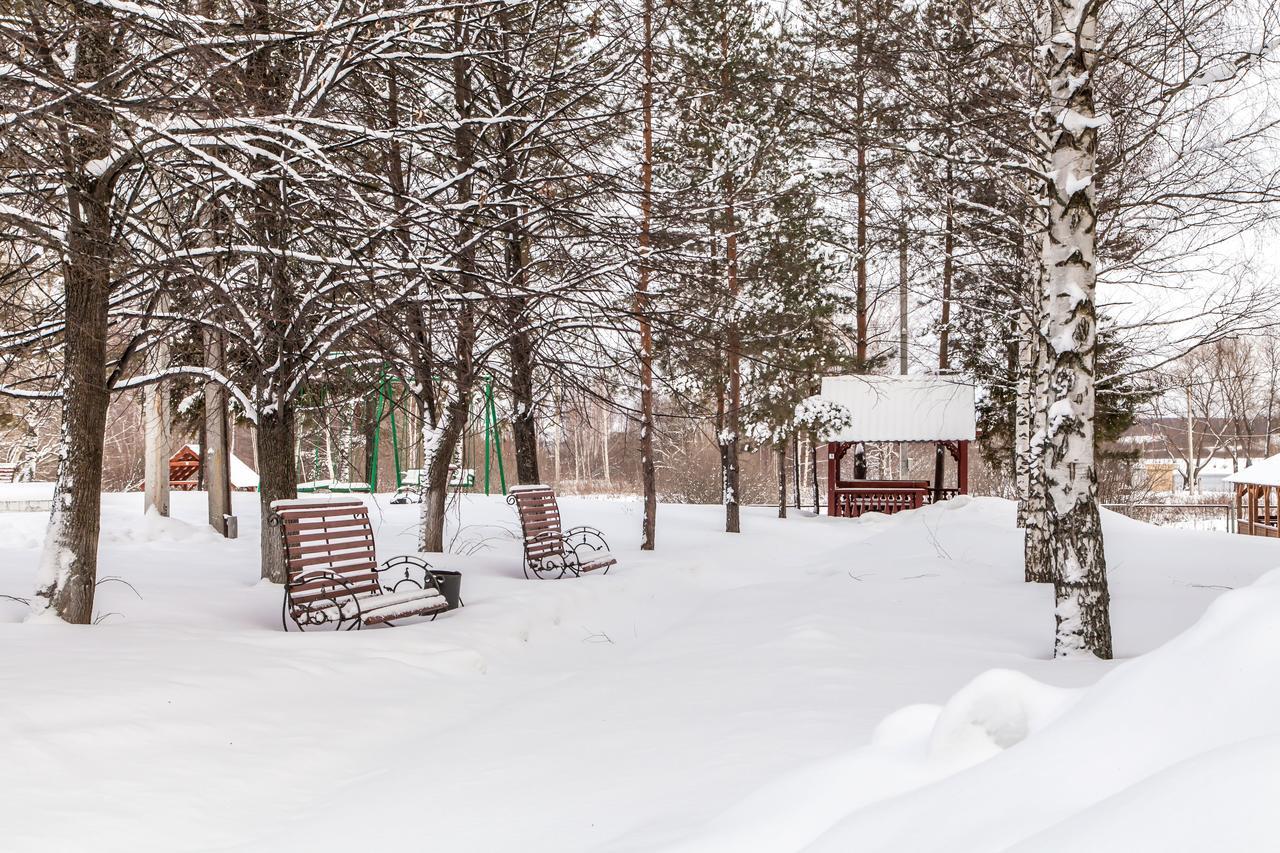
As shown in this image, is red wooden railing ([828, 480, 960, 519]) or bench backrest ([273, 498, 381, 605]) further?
red wooden railing ([828, 480, 960, 519])

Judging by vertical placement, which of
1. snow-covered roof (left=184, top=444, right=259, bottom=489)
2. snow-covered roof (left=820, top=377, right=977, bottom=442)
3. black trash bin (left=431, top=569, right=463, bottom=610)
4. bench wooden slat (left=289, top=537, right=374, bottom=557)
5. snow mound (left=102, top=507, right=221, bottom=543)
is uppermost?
snow-covered roof (left=820, top=377, right=977, bottom=442)

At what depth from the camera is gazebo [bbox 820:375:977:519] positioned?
80.7 feet

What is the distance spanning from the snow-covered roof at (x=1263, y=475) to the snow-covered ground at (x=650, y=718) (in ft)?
57.3

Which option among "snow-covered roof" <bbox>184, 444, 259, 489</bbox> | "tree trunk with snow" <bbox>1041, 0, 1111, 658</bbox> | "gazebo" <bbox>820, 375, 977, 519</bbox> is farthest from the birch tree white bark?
"snow-covered roof" <bbox>184, 444, 259, 489</bbox>

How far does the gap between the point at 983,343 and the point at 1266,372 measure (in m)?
29.1

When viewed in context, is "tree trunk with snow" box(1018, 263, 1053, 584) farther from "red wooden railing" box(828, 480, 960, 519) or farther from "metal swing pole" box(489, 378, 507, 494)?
"red wooden railing" box(828, 480, 960, 519)

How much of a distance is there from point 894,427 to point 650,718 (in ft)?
69.2

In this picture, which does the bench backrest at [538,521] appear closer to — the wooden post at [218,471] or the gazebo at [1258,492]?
the wooden post at [218,471]

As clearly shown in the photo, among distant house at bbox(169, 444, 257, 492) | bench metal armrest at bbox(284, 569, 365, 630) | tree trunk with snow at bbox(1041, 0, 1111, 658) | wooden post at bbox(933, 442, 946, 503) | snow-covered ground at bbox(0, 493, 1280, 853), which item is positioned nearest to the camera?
snow-covered ground at bbox(0, 493, 1280, 853)

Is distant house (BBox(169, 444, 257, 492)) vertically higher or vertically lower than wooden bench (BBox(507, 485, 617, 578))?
higher

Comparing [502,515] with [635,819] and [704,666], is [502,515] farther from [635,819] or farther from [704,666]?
[635,819]

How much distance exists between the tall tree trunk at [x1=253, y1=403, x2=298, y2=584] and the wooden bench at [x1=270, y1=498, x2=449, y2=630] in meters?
1.28

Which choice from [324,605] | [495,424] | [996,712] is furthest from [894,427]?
[996,712]

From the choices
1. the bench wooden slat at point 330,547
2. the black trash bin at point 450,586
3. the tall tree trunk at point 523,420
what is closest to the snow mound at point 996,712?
the bench wooden slat at point 330,547
